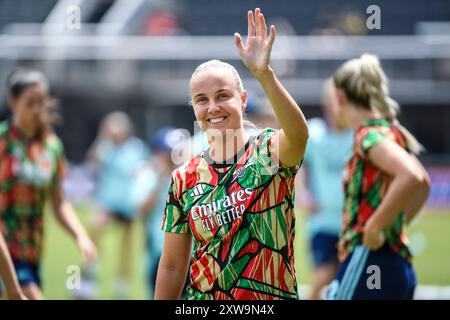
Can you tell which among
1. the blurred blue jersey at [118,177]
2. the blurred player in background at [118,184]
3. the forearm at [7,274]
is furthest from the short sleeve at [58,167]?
the blurred blue jersey at [118,177]

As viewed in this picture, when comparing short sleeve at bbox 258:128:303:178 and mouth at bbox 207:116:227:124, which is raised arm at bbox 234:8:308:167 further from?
mouth at bbox 207:116:227:124

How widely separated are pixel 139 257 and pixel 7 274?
31.6 ft

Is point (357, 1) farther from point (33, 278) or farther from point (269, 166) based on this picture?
point (269, 166)

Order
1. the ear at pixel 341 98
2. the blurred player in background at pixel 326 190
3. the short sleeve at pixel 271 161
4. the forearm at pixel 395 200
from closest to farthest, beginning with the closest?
the short sleeve at pixel 271 161 < the forearm at pixel 395 200 < the ear at pixel 341 98 < the blurred player in background at pixel 326 190

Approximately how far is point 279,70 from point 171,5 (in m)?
4.21

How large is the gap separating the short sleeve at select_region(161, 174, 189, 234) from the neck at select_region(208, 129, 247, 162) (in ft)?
0.85

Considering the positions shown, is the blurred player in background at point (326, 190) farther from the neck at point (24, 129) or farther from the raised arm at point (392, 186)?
the raised arm at point (392, 186)

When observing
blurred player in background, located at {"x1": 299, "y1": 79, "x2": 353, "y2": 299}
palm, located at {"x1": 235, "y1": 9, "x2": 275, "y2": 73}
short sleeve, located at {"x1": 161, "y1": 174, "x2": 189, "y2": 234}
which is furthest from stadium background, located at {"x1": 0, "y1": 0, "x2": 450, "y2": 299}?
palm, located at {"x1": 235, "y1": 9, "x2": 275, "y2": 73}

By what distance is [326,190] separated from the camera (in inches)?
346

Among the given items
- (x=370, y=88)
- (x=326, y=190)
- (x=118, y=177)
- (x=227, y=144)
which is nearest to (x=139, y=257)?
(x=118, y=177)

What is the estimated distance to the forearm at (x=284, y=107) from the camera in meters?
3.58

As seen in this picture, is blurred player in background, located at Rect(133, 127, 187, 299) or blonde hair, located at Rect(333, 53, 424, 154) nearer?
blonde hair, located at Rect(333, 53, 424, 154)

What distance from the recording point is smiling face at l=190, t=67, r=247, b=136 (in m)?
3.86

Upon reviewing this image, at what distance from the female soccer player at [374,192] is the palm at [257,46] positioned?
5.22 feet
